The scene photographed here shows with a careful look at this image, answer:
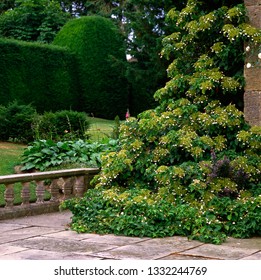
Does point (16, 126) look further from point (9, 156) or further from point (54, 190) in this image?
point (54, 190)

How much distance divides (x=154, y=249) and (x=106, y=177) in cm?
207

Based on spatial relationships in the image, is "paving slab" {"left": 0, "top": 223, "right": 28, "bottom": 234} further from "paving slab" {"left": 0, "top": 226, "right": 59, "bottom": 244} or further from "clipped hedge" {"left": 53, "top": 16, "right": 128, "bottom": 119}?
"clipped hedge" {"left": 53, "top": 16, "right": 128, "bottom": 119}

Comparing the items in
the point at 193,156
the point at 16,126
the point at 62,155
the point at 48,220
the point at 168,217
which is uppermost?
the point at 16,126

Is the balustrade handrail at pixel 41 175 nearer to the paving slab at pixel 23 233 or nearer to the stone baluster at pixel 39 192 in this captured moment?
the stone baluster at pixel 39 192

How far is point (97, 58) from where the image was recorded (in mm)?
21266

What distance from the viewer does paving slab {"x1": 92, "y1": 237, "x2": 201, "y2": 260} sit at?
5023 mm

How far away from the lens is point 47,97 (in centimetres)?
1975

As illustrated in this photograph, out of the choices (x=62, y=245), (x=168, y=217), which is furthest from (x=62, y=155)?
(x=62, y=245)

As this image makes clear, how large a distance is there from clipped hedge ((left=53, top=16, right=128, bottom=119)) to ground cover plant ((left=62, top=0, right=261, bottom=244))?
12.9 m

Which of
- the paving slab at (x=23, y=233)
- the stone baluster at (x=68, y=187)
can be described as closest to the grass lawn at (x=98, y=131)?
the stone baluster at (x=68, y=187)

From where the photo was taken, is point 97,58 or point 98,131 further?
point 97,58

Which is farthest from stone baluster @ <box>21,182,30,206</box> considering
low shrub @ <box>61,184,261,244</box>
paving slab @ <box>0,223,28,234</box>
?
low shrub @ <box>61,184,261,244</box>

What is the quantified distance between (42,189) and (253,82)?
3.16m

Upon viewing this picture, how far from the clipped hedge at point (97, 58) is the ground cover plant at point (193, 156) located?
12.9m
